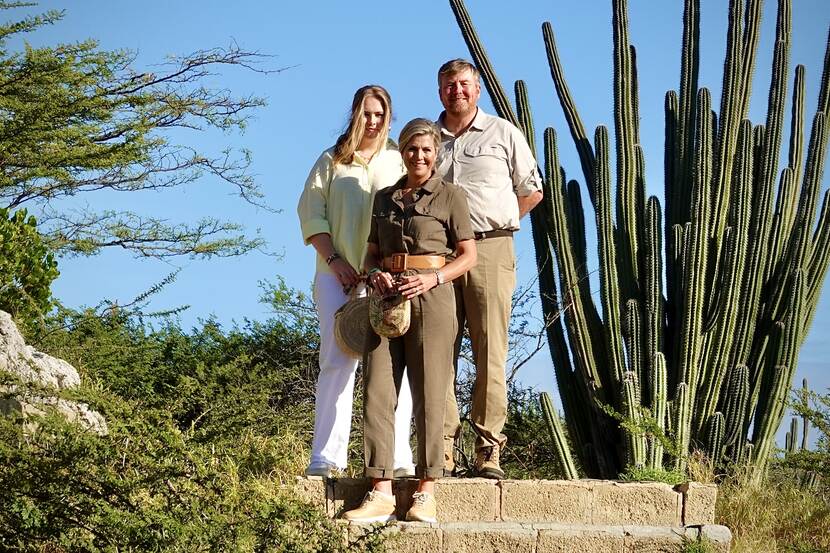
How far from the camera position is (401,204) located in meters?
4.72

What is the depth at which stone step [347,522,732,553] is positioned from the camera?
481 centimetres

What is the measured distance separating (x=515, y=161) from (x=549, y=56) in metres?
3.06

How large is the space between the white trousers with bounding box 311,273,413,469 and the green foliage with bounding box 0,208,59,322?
542cm

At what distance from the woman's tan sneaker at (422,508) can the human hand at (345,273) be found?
1.08 m

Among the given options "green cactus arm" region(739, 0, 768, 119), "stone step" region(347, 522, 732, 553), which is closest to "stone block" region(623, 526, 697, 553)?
"stone step" region(347, 522, 732, 553)

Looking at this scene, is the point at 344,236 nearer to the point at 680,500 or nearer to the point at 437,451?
the point at 437,451

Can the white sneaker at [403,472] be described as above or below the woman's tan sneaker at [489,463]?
below

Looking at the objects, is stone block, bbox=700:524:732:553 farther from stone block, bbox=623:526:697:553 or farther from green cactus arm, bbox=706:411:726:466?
green cactus arm, bbox=706:411:726:466

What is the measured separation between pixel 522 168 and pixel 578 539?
6.27 feet

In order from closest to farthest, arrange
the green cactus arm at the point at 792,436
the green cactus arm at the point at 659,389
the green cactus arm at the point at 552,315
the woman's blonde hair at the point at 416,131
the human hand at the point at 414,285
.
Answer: the human hand at the point at 414,285, the woman's blonde hair at the point at 416,131, the green cactus arm at the point at 659,389, the green cactus arm at the point at 552,315, the green cactus arm at the point at 792,436

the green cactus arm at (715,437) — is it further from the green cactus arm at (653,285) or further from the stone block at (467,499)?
the stone block at (467,499)

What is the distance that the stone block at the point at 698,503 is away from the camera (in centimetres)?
556

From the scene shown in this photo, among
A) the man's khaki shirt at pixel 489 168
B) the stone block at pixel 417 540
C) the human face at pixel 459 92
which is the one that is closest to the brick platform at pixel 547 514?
the stone block at pixel 417 540

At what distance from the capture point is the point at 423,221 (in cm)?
466
